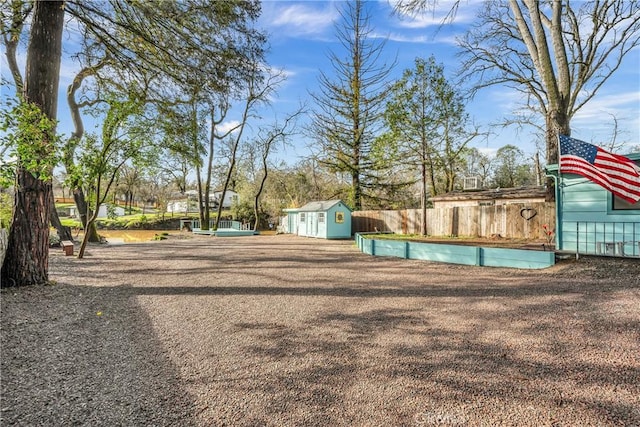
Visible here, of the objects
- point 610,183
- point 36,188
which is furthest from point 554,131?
point 36,188

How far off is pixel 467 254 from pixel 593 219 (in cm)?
254

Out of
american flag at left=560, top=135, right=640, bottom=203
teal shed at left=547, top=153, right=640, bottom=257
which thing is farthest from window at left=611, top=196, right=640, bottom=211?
american flag at left=560, top=135, right=640, bottom=203

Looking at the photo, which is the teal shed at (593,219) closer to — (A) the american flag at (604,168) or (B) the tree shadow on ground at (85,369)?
(A) the american flag at (604,168)

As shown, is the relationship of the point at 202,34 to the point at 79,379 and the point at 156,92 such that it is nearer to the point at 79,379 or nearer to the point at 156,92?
the point at 156,92

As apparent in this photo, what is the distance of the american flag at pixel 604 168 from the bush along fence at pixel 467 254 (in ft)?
5.21

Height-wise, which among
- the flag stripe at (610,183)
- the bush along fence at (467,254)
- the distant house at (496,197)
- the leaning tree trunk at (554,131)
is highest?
the leaning tree trunk at (554,131)

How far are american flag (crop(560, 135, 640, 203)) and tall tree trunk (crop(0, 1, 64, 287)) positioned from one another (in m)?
9.46

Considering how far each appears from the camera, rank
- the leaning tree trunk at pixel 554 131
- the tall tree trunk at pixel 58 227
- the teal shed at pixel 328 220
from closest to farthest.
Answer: the leaning tree trunk at pixel 554 131, the tall tree trunk at pixel 58 227, the teal shed at pixel 328 220

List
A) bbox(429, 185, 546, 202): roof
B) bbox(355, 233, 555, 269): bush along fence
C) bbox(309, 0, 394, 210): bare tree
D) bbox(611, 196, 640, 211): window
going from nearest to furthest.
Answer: bbox(611, 196, 640, 211): window
bbox(355, 233, 555, 269): bush along fence
bbox(429, 185, 546, 202): roof
bbox(309, 0, 394, 210): bare tree

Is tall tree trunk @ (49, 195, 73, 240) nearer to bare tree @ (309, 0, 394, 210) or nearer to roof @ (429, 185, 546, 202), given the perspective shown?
bare tree @ (309, 0, 394, 210)

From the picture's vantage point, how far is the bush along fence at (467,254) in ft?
21.3

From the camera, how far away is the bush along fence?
21.3 feet

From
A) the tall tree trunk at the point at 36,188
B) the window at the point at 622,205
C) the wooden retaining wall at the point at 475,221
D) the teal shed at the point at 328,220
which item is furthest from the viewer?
the teal shed at the point at 328,220

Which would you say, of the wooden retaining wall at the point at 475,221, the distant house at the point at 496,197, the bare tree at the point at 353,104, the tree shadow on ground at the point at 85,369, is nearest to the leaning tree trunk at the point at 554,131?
the wooden retaining wall at the point at 475,221
